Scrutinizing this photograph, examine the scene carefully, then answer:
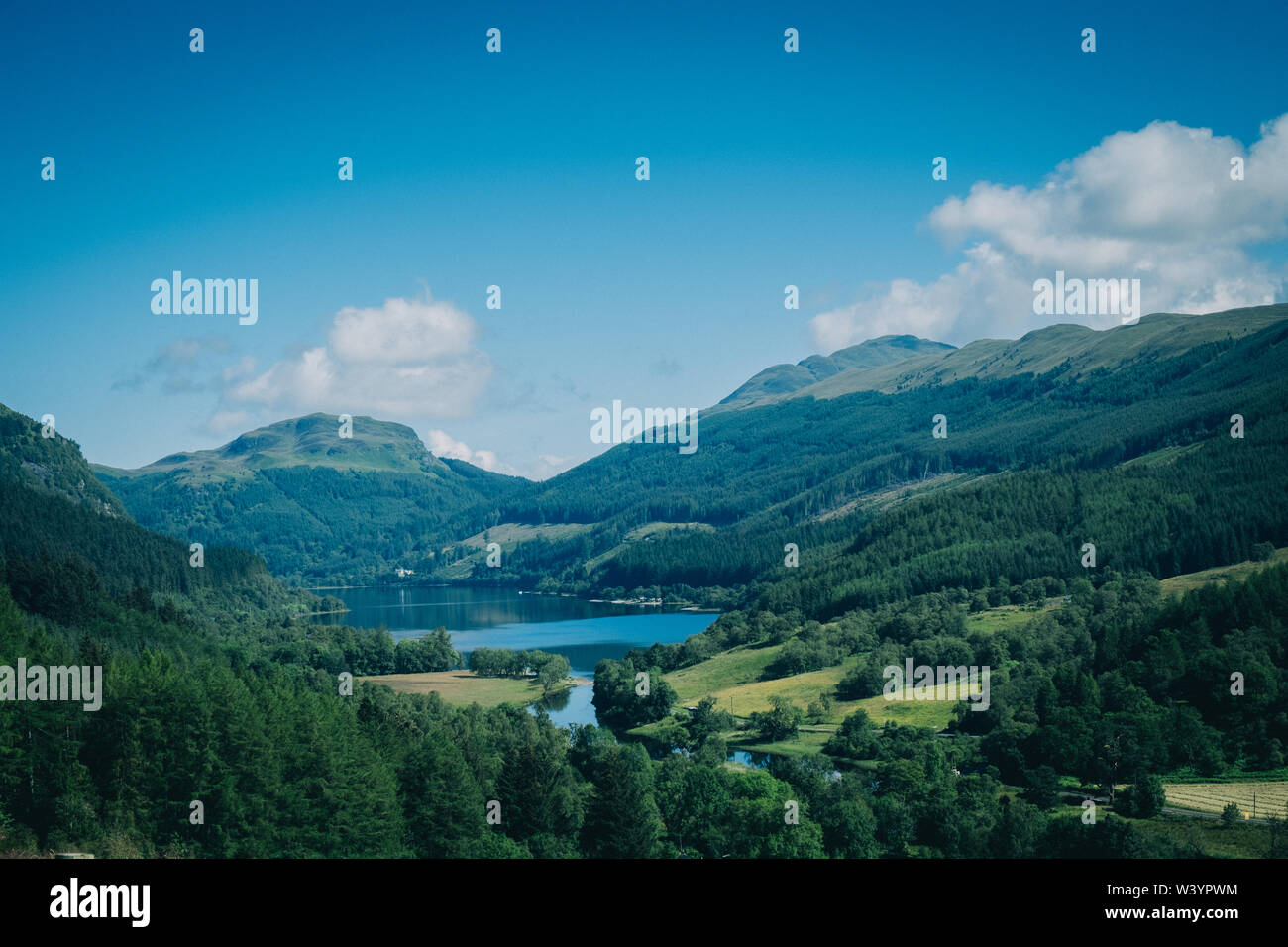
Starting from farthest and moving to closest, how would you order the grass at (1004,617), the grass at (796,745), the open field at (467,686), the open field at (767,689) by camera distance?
the grass at (1004,617) < the open field at (467,686) < the open field at (767,689) < the grass at (796,745)

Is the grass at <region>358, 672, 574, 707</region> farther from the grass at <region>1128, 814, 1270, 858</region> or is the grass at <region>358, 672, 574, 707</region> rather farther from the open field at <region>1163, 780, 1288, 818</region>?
the grass at <region>1128, 814, 1270, 858</region>

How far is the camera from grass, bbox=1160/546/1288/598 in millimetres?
119500

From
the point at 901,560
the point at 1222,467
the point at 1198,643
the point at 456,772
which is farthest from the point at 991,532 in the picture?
the point at 456,772

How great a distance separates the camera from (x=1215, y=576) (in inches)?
4855

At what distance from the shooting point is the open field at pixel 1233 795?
2304 inches

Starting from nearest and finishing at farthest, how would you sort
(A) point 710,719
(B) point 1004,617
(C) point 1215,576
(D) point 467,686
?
(A) point 710,719 → (D) point 467,686 → (C) point 1215,576 → (B) point 1004,617

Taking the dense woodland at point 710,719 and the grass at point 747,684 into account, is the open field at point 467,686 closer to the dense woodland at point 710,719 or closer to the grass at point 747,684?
the dense woodland at point 710,719

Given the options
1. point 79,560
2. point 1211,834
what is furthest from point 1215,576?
point 79,560

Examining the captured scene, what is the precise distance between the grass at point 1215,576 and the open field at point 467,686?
69.8 meters

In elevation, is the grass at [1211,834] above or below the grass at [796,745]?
above

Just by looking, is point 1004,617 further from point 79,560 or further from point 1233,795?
point 79,560

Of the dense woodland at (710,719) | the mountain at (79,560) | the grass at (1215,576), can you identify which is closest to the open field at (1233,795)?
the dense woodland at (710,719)
